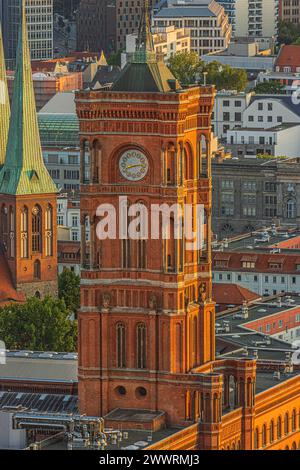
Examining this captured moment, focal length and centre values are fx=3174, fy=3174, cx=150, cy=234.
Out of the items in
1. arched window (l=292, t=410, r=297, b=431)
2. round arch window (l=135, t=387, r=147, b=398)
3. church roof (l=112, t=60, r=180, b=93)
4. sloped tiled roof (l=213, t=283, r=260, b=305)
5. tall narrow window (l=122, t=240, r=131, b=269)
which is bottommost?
sloped tiled roof (l=213, t=283, r=260, b=305)

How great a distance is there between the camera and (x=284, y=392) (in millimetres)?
132375

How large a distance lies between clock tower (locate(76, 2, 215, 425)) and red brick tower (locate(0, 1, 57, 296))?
56634 millimetres

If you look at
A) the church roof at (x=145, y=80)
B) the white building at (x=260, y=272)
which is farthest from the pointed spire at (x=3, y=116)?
the church roof at (x=145, y=80)

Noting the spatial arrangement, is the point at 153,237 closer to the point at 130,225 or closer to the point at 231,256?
the point at 130,225

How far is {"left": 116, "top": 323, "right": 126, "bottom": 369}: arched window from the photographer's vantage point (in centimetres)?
12481

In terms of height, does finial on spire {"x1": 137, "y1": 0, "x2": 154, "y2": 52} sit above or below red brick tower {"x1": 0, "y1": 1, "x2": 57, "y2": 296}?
above

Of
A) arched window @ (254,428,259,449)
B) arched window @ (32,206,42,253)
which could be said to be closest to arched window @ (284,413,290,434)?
arched window @ (254,428,259,449)

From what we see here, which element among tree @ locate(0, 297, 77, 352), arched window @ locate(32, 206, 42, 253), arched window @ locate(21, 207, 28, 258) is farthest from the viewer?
arched window @ locate(32, 206, 42, 253)

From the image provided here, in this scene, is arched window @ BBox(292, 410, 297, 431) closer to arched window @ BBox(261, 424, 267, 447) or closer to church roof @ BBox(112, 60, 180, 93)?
arched window @ BBox(261, 424, 267, 447)

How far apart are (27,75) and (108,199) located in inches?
2392

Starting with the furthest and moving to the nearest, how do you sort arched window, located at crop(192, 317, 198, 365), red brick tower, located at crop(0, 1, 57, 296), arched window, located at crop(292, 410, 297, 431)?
red brick tower, located at crop(0, 1, 57, 296)
arched window, located at crop(292, 410, 297, 431)
arched window, located at crop(192, 317, 198, 365)

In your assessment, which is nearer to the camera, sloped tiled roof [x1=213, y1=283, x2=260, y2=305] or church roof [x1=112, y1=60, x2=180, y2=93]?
church roof [x1=112, y1=60, x2=180, y2=93]

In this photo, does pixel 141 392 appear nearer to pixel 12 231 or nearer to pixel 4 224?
pixel 12 231

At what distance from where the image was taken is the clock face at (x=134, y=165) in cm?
12362
